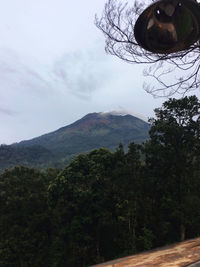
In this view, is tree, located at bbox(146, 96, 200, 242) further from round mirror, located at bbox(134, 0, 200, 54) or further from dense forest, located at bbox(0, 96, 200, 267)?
round mirror, located at bbox(134, 0, 200, 54)

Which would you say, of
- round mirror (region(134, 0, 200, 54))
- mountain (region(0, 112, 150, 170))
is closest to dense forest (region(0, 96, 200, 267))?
round mirror (region(134, 0, 200, 54))

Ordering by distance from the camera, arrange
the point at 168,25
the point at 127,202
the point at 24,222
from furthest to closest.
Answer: the point at 24,222 < the point at 127,202 < the point at 168,25

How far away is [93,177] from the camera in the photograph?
46.2 ft

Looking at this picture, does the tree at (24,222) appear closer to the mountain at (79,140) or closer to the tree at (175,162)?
the tree at (175,162)

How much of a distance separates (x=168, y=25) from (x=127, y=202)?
11928mm

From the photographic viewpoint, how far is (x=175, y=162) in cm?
1316

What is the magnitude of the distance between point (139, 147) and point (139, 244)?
4978 millimetres

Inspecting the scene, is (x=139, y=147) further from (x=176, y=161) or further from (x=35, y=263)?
(x=35, y=263)

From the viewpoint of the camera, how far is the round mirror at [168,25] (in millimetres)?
1649

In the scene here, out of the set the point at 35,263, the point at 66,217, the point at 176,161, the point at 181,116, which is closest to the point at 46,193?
the point at 66,217

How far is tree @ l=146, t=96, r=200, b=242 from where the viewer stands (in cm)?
1314

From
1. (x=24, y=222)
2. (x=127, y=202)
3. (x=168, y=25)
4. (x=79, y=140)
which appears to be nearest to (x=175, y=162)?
(x=127, y=202)

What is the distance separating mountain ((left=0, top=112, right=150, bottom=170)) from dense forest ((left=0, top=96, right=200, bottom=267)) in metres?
57.0

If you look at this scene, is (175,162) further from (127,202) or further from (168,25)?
(168,25)
